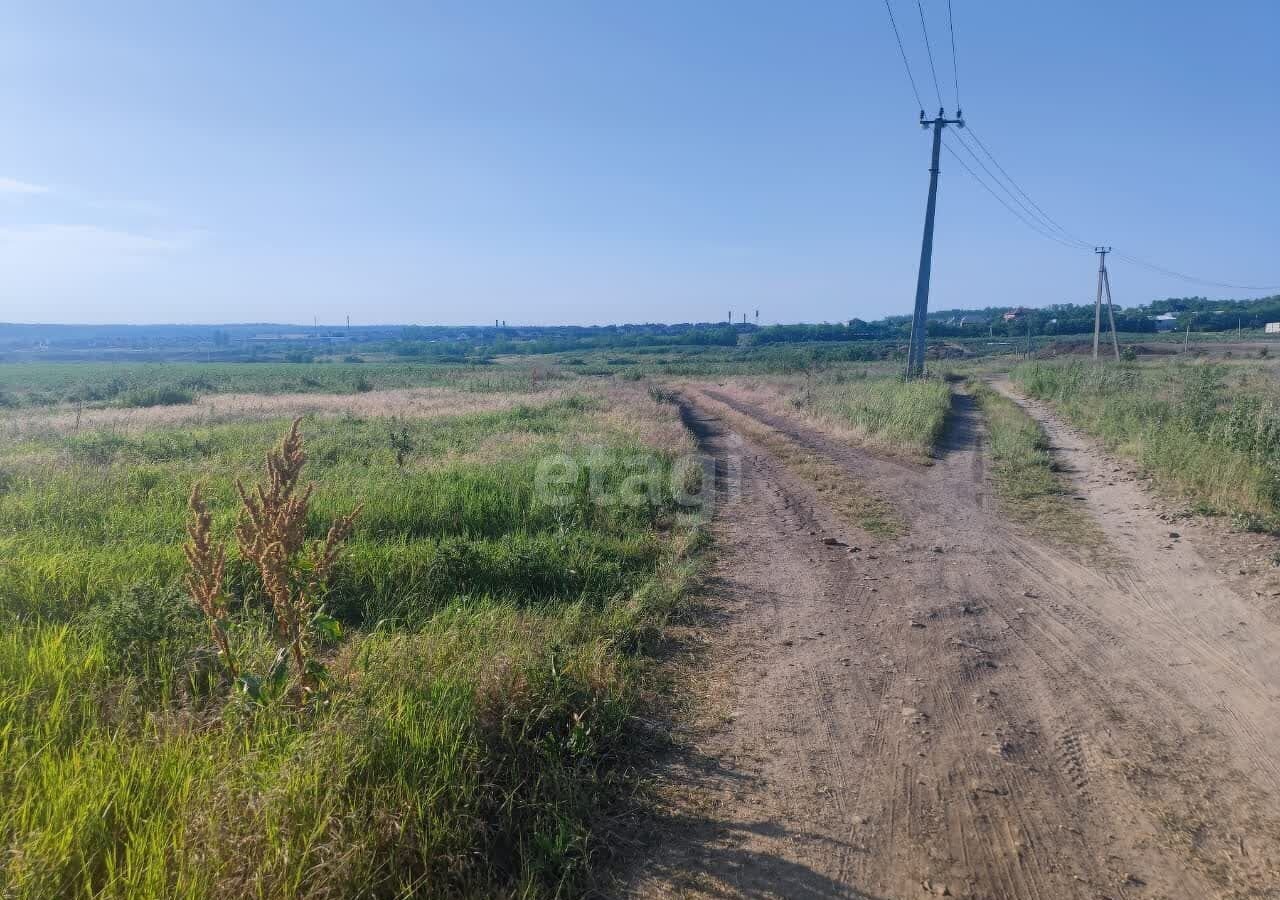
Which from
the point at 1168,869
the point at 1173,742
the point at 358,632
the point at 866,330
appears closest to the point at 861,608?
the point at 1173,742

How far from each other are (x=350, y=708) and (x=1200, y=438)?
39.7ft

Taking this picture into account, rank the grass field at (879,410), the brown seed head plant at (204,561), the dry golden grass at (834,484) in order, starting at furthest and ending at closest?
the grass field at (879,410), the dry golden grass at (834,484), the brown seed head plant at (204,561)

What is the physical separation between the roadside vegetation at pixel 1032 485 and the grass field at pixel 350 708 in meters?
4.03

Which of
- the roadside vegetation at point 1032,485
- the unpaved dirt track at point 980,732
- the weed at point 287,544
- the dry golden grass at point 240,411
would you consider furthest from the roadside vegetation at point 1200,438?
the dry golden grass at point 240,411

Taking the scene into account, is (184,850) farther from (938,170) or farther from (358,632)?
(938,170)

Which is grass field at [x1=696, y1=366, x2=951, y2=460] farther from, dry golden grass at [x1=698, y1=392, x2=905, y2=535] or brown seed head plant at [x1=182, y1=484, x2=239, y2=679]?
brown seed head plant at [x1=182, y1=484, x2=239, y2=679]

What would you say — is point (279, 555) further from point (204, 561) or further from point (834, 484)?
point (834, 484)

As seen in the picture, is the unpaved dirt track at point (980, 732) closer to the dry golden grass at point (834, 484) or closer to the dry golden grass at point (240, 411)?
the dry golden grass at point (834, 484)

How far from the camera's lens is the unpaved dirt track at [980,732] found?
3.01 m

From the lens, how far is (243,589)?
560 cm

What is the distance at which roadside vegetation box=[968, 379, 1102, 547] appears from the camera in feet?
26.8

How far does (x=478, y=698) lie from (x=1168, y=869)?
3.08 meters

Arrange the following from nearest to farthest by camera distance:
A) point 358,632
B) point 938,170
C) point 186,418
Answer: point 358,632 < point 186,418 < point 938,170

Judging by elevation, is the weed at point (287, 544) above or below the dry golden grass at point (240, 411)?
above
